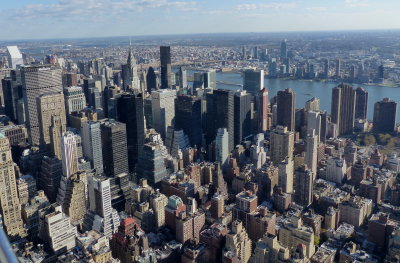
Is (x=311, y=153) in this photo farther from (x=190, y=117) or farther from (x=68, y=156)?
(x=68, y=156)

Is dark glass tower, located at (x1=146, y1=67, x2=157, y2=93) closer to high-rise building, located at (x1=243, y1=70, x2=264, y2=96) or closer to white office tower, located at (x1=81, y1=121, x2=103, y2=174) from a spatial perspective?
high-rise building, located at (x1=243, y1=70, x2=264, y2=96)

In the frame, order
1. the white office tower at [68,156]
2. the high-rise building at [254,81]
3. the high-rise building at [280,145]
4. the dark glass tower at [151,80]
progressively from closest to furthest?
the white office tower at [68,156] < the high-rise building at [280,145] < the high-rise building at [254,81] < the dark glass tower at [151,80]

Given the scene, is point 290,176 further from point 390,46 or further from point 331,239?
point 390,46

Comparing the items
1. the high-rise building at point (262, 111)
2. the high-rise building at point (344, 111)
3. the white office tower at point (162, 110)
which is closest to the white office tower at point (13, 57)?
the white office tower at point (162, 110)

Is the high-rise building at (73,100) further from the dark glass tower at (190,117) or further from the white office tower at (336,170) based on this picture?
the white office tower at (336,170)

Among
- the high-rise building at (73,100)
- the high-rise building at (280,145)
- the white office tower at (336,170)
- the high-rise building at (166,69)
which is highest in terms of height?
Result: the high-rise building at (166,69)

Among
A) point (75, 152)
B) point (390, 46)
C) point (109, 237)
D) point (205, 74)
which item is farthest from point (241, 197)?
point (390, 46)
